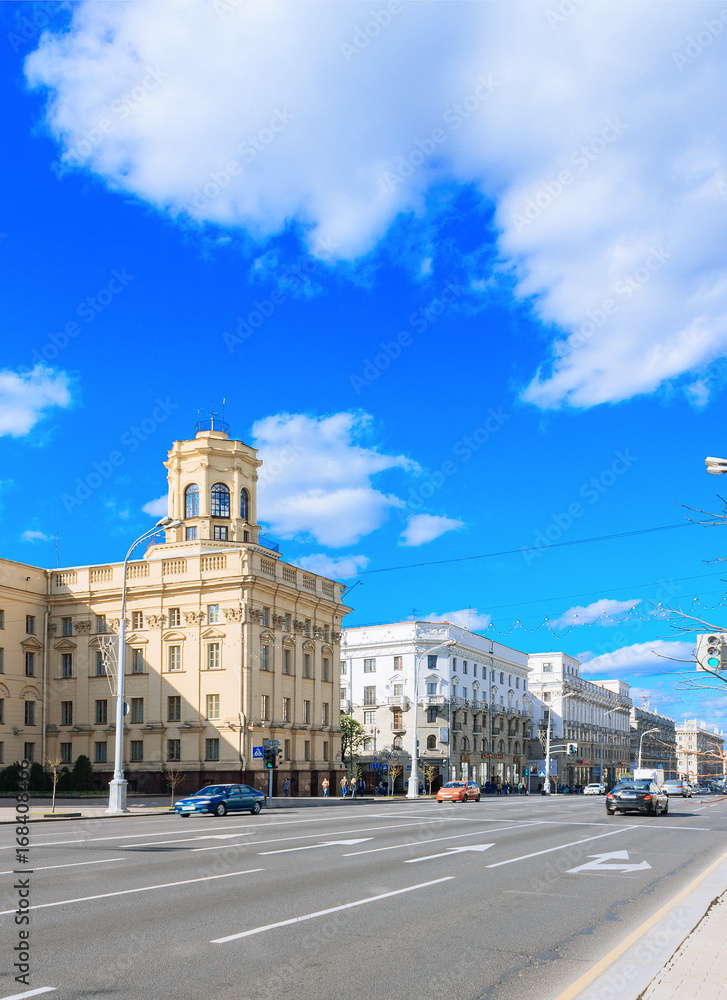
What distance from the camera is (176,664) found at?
2201 inches

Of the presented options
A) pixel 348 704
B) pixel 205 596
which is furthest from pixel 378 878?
pixel 348 704

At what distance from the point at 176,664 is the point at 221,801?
2139 cm

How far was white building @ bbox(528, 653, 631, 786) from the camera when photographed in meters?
117

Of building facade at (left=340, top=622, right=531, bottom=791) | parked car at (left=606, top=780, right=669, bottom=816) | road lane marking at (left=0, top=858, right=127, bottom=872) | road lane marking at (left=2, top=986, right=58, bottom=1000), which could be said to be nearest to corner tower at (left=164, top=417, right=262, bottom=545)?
building facade at (left=340, top=622, right=531, bottom=791)

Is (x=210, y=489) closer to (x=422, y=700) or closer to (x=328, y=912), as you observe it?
(x=422, y=700)

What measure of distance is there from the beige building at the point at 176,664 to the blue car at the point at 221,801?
527 inches

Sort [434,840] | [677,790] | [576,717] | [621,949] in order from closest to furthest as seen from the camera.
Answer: [621,949] → [434,840] → [677,790] → [576,717]

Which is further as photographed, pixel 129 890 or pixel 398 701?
pixel 398 701

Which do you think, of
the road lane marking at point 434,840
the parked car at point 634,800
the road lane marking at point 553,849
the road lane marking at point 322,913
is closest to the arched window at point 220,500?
the parked car at point 634,800

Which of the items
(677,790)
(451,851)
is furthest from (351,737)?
(451,851)

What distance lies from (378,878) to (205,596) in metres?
42.1

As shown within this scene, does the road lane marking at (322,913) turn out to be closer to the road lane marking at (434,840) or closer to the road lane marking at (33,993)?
the road lane marking at (33,993)

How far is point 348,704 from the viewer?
3504 inches

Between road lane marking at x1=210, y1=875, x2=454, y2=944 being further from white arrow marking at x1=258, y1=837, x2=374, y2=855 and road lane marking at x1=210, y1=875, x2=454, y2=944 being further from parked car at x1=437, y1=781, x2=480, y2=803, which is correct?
parked car at x1=437, y1=781, x2=480, y2=803
